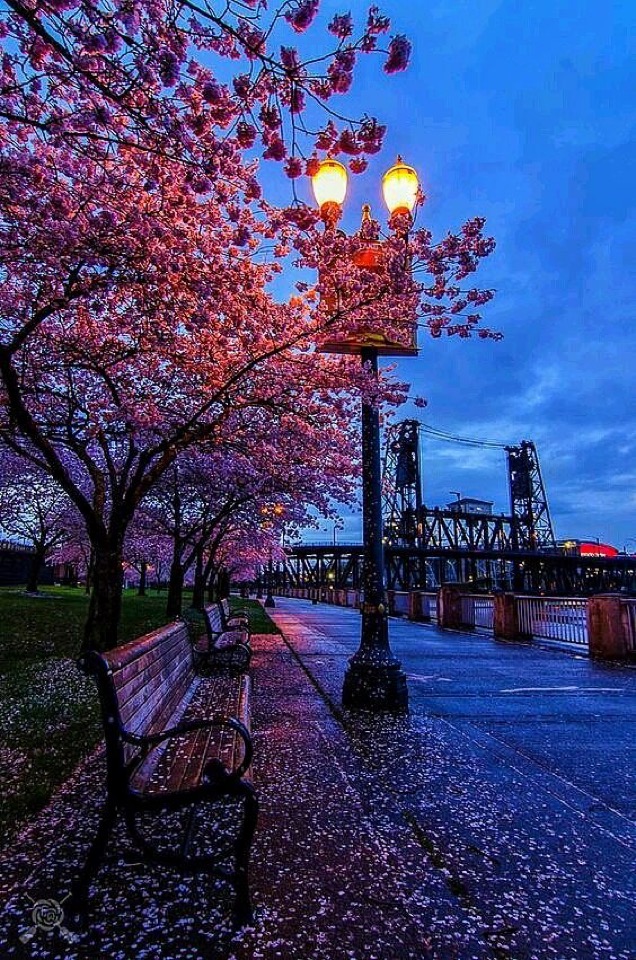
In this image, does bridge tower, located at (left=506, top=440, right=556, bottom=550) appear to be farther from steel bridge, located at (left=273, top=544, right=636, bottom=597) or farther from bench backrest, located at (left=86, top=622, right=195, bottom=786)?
bench backrest, located at (left=86, top=622, right=195, bottom=786)

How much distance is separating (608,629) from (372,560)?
23.7 feet

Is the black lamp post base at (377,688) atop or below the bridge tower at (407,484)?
below

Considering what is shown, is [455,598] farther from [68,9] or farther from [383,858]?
[68,9]

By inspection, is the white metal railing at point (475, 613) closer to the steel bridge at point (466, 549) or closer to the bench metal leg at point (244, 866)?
the bench metal leg at point (244, 866)

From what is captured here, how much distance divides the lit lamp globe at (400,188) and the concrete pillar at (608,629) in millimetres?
8793

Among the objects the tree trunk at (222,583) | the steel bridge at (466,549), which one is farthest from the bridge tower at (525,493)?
the tree trunk at (222,583)

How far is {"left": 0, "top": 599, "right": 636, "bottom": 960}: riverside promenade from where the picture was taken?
2307 millimetres

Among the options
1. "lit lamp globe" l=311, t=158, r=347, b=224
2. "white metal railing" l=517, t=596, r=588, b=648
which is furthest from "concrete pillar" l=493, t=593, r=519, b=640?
"lit lamp globe" l=311, t=158, r=347, b=224

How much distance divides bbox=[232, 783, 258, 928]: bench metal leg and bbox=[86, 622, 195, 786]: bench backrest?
0.64 m

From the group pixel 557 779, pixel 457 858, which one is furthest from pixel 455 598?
pixel 457 858

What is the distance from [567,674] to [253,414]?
317 inches

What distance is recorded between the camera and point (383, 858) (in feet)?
9.71

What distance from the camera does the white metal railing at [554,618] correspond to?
44.0ft

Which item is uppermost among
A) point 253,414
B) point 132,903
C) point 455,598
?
point 253,414
